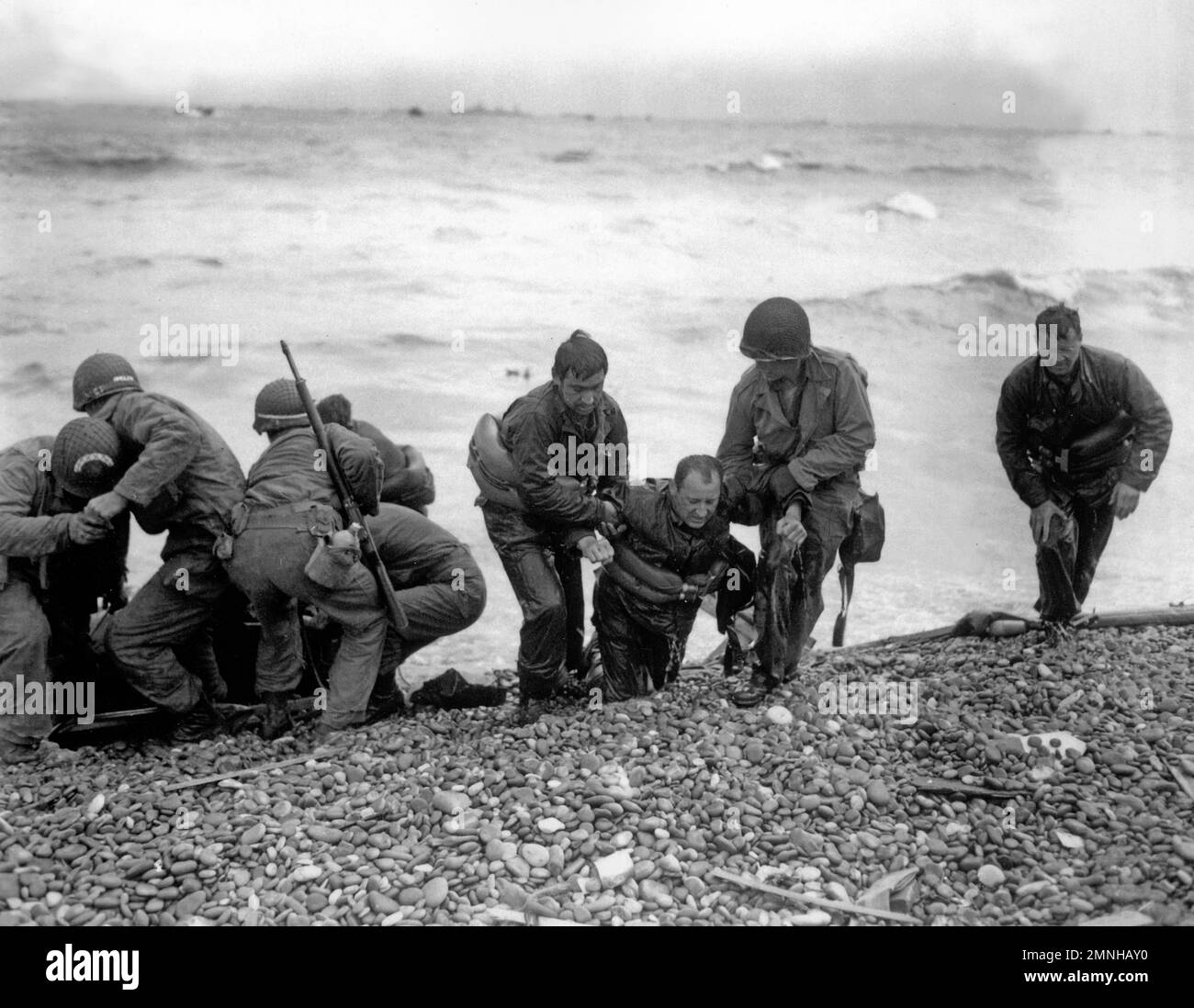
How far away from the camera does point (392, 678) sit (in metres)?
5.87

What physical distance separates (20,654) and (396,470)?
6.08 ft

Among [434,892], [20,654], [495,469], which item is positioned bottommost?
[434,892]

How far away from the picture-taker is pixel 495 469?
17.3 feet

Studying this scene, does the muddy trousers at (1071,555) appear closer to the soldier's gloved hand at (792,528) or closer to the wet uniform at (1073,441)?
the wet uniform at (1073,441)

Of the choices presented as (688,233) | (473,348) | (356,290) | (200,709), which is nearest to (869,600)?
(688,233)

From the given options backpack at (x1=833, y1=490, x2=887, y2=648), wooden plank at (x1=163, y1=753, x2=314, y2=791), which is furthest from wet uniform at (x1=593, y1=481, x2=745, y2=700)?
wooden plank at (x1=163, y1=753, x2=314, y2=791)

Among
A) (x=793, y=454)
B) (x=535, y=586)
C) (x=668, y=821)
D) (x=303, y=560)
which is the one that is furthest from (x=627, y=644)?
(x=303, y=560)

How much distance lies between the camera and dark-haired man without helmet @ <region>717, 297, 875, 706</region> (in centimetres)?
503

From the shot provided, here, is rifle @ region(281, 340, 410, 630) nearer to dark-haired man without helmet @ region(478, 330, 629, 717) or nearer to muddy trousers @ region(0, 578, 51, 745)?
dark-haired man without helmet @ region(478, 330, 629, 717)

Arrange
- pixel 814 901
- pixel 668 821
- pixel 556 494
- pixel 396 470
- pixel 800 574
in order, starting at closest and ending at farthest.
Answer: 1. pixel 814 901
2. pixel 668 821
3. pixel 556 494
4. pixel 800 574
5. pixel 396 470

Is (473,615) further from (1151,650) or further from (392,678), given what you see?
(1151,650)

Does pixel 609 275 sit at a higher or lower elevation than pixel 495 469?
higher

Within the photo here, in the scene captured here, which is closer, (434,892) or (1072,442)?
(434,892)

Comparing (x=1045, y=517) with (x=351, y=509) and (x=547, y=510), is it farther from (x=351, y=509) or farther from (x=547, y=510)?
(x=351, y=509)
